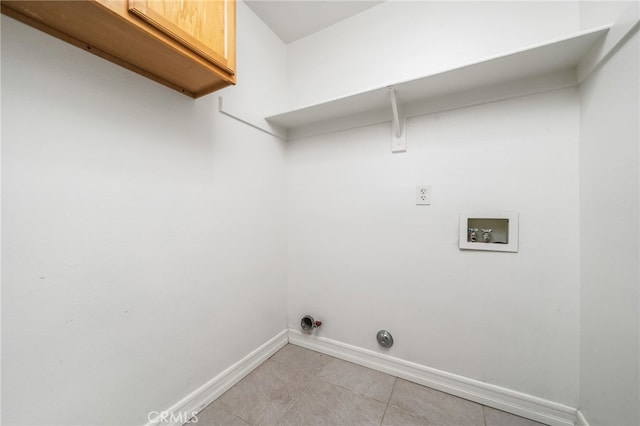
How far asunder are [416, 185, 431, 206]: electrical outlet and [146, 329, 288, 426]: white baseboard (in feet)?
4.77

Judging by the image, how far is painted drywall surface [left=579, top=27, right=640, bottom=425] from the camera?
0.82 metres

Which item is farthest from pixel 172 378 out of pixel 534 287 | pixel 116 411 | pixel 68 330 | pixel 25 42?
pixel 534 287

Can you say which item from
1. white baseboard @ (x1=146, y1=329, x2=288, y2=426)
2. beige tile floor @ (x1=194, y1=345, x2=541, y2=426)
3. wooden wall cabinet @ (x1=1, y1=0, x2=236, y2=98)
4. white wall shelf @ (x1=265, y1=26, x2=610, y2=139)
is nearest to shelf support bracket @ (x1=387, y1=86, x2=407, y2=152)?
white wall shelf @ (x1=265, y1=26, x2=610, y2=139)

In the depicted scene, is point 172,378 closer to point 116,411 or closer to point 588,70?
point 116,411

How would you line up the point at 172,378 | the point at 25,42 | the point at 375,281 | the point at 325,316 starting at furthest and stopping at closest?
the point at 325,316, the point at 375,281, the point at 172,378, the point at 25,42

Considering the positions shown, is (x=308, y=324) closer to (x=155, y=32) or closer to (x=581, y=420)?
(x=581, y=420)

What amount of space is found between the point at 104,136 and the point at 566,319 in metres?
2.25

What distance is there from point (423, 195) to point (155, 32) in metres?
1.47

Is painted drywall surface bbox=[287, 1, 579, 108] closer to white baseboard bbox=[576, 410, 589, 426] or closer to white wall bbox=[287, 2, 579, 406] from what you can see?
white wall bbox=[287, 2, 579, 406]

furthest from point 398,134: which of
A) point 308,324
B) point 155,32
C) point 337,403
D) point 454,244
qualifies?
point 337,403

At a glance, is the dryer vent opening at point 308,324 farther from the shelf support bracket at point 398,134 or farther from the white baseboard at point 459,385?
the shelf support bracket at point 398,134

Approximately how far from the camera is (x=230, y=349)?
4.70 feet

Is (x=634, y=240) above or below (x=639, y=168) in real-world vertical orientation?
below

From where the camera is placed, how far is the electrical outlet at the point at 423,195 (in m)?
1.43
